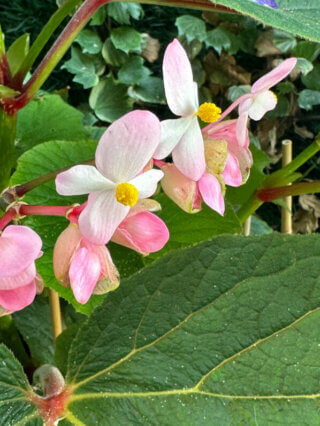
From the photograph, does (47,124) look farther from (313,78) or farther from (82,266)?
(313,78)

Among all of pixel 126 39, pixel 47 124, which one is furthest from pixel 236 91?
pixel 47 124

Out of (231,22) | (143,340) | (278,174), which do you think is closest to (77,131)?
(278,174)

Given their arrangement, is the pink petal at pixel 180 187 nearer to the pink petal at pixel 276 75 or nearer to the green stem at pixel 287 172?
the pink petal at pixel 276 75

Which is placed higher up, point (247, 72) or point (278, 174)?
point (278, 174)

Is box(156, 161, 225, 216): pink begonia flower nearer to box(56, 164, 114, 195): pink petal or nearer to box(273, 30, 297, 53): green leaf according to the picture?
box(56, 164, 114, 195): pink petal

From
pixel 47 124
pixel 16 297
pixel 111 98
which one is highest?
pixel 16 297

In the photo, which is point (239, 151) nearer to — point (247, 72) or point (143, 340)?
point (143, 340)
